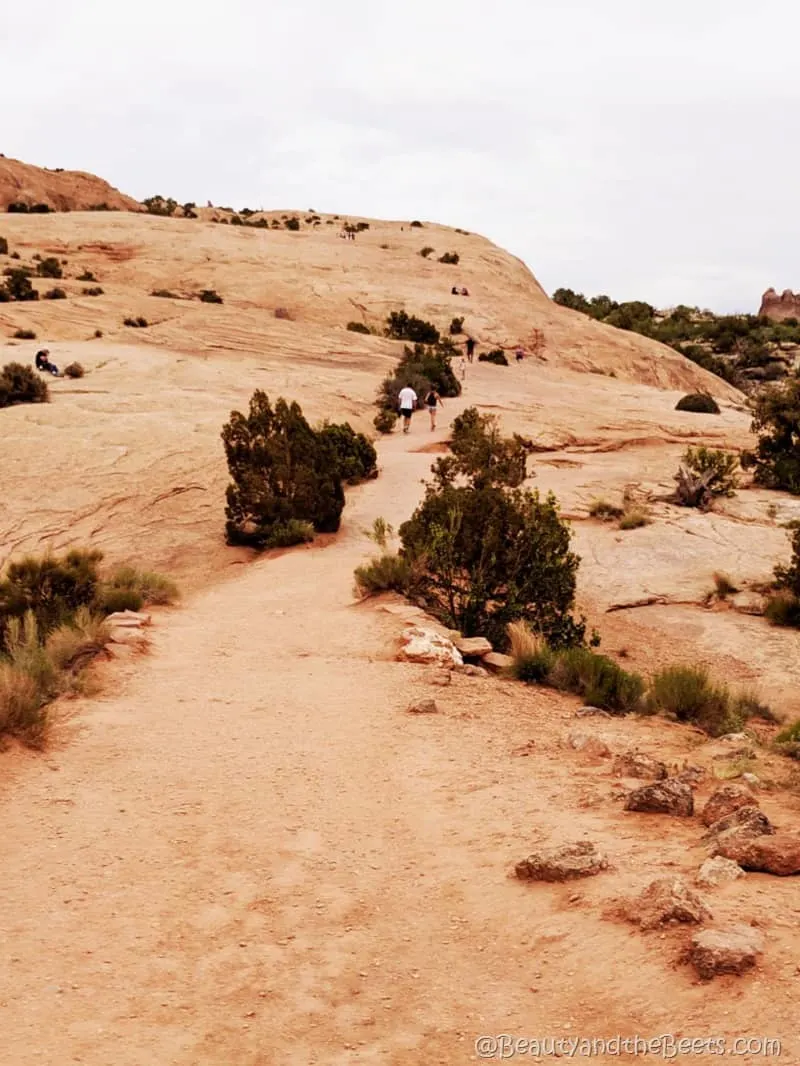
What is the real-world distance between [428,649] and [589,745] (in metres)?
3.03

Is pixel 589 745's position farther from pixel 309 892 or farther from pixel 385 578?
pixel 385 578

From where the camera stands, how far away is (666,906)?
13.4 feet

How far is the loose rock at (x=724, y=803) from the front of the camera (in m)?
5.32

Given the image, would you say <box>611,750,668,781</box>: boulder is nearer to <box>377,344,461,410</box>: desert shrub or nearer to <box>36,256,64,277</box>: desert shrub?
<box>377,344,461,410</box>: desert shrub

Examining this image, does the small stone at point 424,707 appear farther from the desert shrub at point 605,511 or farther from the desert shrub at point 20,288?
the desert shrub at point 20,288

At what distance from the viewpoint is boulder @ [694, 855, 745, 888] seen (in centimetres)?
435

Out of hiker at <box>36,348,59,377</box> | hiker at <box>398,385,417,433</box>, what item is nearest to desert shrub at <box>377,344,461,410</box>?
hiker at <box>398,385,417,433</box>

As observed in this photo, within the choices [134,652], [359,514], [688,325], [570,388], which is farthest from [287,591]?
[688,325]

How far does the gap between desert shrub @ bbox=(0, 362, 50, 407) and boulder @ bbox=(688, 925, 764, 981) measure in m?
21.6

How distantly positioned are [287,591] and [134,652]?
3.95 m

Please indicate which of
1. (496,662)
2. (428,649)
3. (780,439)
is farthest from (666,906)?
(780,439)

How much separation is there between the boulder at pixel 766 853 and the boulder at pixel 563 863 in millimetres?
638

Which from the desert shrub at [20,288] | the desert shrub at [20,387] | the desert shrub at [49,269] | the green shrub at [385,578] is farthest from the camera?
the desert shrub at [49,269]

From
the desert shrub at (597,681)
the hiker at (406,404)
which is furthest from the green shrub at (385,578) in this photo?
the hiker at (406,404)
